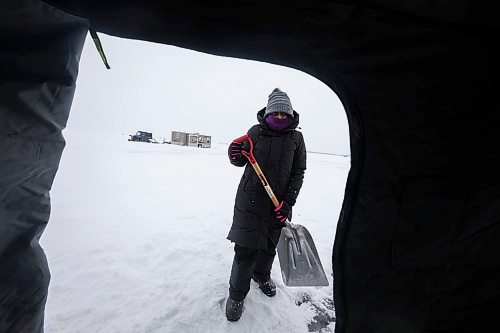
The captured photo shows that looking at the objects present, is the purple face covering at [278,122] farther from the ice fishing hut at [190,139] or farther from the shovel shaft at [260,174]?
the ice fishing hut at [190,139]

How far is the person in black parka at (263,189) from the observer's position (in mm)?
1908

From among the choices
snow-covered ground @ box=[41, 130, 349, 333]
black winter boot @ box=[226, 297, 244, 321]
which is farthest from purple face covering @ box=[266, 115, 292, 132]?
snow-covered ground @ box=[41, 130, 349, 333]

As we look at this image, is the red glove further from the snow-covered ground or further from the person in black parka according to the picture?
the snow-covered ground

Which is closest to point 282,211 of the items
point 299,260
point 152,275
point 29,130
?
point 299,260

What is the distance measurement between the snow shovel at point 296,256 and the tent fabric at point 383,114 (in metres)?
1.19

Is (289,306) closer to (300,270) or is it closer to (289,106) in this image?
(300,270)

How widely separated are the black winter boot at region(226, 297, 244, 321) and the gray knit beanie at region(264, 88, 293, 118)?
157 cm

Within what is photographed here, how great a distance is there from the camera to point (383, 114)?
750 mm

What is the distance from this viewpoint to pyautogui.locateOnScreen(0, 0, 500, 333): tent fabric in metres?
0.67

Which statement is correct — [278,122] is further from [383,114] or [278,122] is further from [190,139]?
[190,139]

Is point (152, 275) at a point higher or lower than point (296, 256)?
lower

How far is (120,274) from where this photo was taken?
2.33 m

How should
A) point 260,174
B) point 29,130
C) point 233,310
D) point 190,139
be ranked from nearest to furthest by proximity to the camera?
1. point 29,130
2. point 233,310
3. point 260,174
4. point 190,139

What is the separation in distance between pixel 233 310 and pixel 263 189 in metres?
1.00
